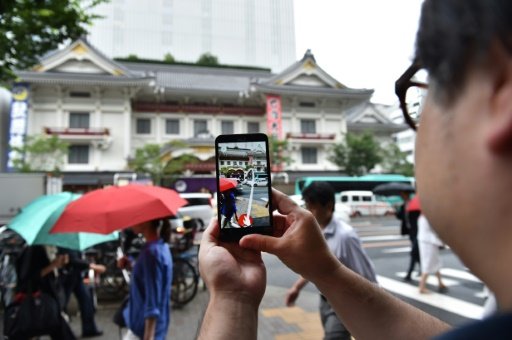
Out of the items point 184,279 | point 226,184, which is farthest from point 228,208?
point 184,279

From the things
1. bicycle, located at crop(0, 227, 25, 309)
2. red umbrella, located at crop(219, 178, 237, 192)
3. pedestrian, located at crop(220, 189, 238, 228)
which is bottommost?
bicycle, located at crop(0, 227, 25, 309)

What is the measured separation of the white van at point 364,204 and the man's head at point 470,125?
18.2 meters

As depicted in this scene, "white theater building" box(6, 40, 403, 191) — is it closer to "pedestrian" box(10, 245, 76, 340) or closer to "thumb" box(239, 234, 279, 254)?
"pedestrian" box(10, 245, 76, 340)

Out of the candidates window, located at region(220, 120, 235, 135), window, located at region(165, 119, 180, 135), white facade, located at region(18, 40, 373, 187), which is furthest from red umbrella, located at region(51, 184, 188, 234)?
window, located at region(165, 119, 180, 135)

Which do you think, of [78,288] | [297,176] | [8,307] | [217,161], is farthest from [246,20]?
[217,161]

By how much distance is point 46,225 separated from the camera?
10.4ft

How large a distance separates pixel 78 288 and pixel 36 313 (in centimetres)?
152

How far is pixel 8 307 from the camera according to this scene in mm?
2869

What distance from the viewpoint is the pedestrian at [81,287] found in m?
4.04

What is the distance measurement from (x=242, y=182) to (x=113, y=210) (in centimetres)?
230

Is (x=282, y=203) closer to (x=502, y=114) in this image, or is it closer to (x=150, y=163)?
(x=502, y=114)

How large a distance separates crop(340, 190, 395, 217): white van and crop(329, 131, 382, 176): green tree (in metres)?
2.25

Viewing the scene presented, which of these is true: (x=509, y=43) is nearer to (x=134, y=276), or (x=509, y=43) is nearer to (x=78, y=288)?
(x=134, y=276)

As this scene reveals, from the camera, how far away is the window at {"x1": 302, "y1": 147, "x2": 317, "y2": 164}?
21.7m
